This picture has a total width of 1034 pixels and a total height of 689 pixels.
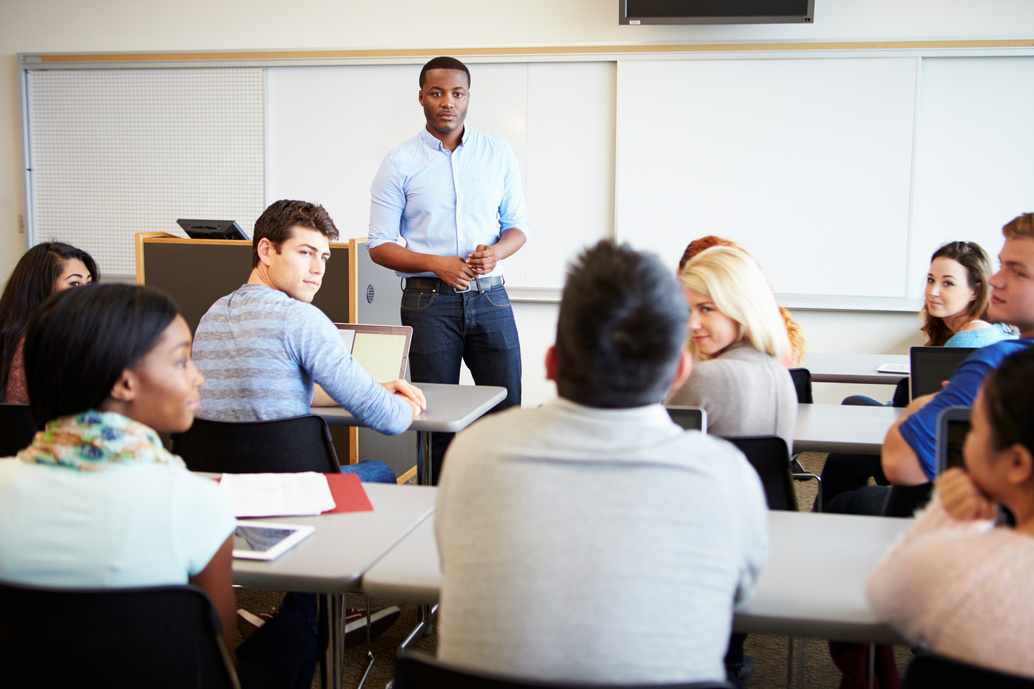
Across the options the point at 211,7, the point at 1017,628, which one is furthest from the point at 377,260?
the point at 211,7

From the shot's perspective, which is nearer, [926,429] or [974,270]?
[926,429]

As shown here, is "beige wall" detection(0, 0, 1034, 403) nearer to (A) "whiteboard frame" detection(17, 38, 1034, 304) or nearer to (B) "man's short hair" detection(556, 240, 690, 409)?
(A) "whiteboard frame" detection(17, 38, 1034, 304)

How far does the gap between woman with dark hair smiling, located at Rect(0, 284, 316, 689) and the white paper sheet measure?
32 cm

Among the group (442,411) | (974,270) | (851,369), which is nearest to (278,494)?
(442,411)

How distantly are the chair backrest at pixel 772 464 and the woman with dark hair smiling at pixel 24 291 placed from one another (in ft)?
6.03

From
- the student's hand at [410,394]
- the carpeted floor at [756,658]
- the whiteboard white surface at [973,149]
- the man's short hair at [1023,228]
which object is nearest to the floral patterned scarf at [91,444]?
the student's hand at [410,394]

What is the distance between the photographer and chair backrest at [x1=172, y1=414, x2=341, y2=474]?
181cm

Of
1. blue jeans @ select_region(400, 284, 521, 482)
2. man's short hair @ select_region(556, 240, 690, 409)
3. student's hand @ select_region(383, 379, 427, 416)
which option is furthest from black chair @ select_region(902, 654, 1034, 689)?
blue jeans @ select_region(400, 284, 521, 482)

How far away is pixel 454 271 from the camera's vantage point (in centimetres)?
307

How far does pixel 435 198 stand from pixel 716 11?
238 centimetres

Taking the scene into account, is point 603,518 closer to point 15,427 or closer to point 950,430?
point 950,430

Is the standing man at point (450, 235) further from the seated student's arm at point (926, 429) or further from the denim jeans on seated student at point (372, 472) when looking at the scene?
the seated student's arm at point (926, 429)

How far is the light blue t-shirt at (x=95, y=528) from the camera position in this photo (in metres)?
1.05

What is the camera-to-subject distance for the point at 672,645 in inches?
33.2
